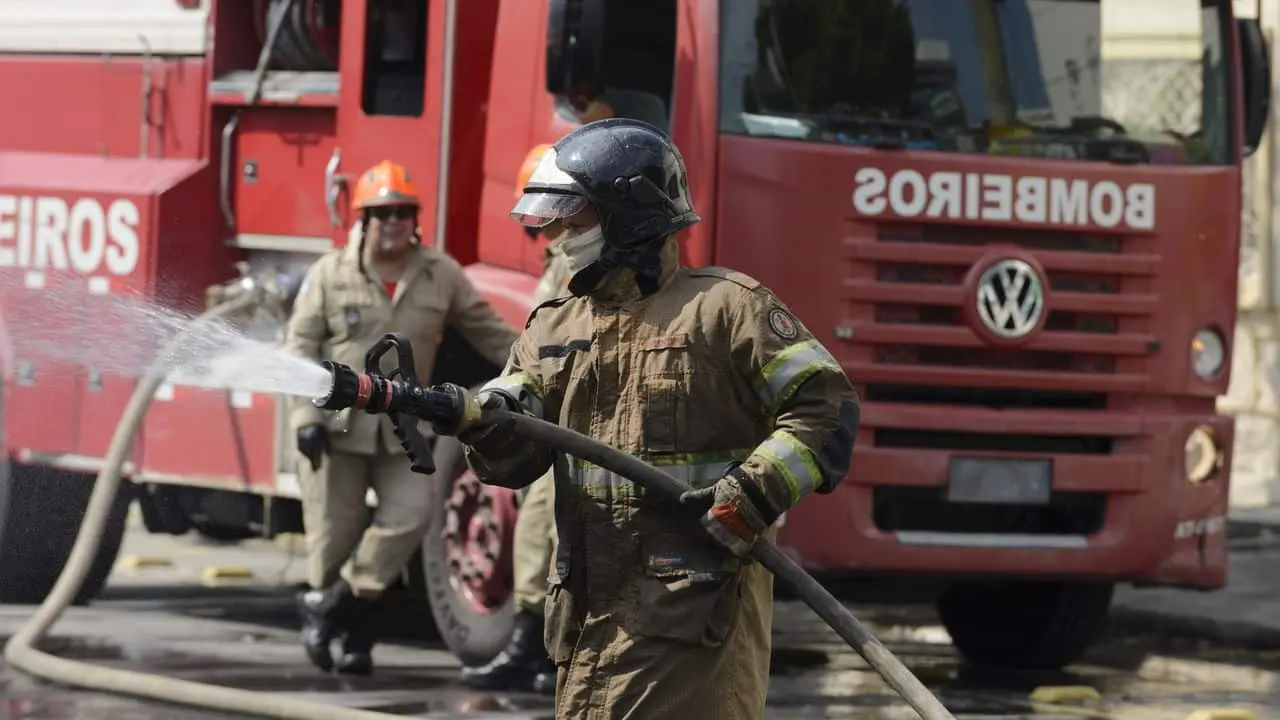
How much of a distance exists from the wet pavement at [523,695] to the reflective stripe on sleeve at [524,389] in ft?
11.8

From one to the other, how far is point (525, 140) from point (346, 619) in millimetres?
1884

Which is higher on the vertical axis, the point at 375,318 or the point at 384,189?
the point at 384,189

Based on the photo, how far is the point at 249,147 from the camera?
10.7 meters

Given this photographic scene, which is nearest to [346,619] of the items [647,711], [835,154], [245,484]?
[245,484]

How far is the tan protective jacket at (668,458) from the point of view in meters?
5.07

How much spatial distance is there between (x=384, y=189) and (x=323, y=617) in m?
1.59

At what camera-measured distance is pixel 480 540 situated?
984cm

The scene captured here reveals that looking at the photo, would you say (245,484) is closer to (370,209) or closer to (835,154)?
(370,209)

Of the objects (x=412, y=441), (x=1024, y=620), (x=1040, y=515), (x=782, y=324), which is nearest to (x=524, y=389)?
(x=412, y=441)

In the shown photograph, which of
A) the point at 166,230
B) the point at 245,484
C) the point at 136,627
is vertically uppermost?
the point at 166,230

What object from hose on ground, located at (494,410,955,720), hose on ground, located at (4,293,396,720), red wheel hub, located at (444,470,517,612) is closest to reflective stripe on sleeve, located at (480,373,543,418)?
hose on ground, located at (494,410,955,720)

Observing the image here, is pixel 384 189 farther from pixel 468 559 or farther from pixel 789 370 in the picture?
pixel 789 370

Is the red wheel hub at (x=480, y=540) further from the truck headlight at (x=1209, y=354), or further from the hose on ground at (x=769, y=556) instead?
the hose on ground at (x=769, y=556)

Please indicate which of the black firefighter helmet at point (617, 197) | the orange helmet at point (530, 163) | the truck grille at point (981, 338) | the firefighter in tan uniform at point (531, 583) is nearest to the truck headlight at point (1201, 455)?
the truck grille at point (981, 338)
